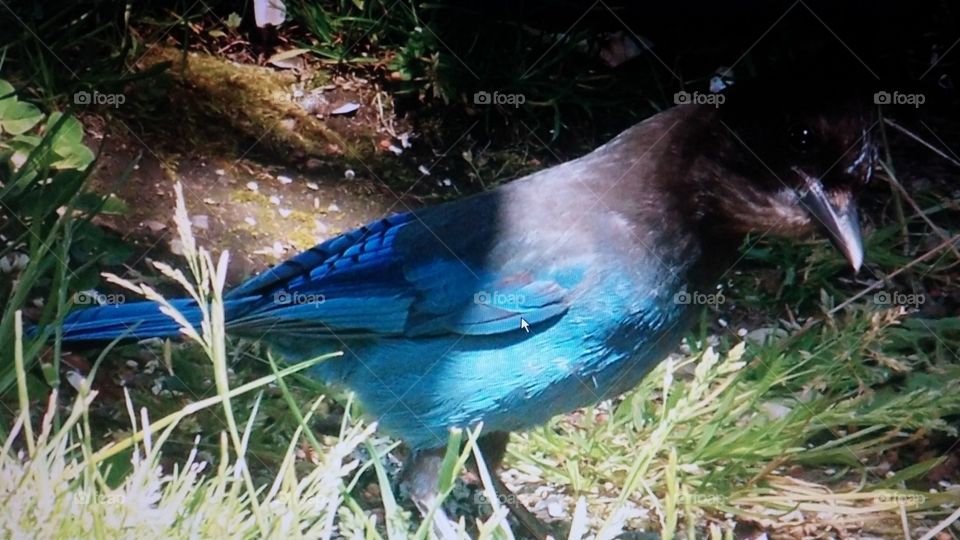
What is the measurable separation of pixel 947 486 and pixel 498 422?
911 mm

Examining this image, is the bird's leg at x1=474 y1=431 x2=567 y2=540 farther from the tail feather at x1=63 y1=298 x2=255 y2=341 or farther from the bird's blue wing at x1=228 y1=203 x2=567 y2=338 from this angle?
the tail feather at x1=63 y1=298 x2=255 y2=341

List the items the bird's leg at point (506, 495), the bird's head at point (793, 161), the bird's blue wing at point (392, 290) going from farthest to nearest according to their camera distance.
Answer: the bird's leg at point (506, 495), the bird's blue wing at point (392, 290), the bird's head at point (793, 161)

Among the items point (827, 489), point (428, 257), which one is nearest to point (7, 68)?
point (428, 257)

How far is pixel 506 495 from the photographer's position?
8.63ft

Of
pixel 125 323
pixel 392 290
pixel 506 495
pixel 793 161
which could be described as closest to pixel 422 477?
pixel 506 495

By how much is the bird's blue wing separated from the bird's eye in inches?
18.4

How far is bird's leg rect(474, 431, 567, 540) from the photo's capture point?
261cm

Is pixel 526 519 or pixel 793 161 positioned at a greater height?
pixel 793 161

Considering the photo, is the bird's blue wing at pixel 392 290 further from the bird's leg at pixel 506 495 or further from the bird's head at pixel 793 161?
the bird's head at pixel 793 161

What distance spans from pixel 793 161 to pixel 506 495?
31.2 inches

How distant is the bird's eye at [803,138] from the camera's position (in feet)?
7.73

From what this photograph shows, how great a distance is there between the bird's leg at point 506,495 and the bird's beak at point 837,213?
68 centimetres

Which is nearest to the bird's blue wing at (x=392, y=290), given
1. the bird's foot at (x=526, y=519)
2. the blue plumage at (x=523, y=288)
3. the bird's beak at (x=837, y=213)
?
the blue plumage at (x=523, y=288)

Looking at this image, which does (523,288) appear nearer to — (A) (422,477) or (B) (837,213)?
(A) (422,477)
